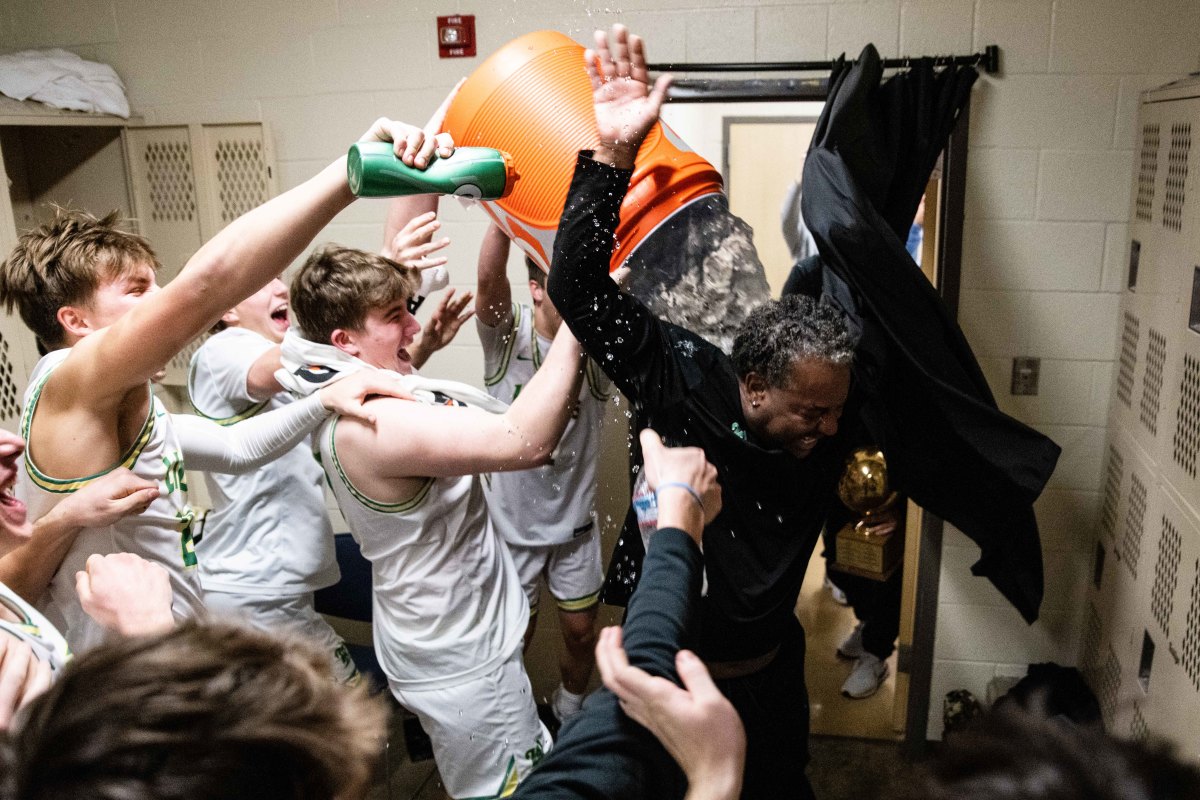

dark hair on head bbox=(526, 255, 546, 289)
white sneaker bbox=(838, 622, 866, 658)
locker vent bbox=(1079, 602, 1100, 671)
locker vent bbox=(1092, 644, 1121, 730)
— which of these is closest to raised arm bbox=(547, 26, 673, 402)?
dark hair on head bbox=(526, 255, 546, 289)

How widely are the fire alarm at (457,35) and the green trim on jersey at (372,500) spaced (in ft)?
4.30

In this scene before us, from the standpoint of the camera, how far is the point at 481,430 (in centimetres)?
152

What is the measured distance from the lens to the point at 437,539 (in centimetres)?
173

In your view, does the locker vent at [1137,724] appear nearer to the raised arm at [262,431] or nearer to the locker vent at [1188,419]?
the locker vent at [1188,419]

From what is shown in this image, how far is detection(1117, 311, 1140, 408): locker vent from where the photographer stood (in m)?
2.24

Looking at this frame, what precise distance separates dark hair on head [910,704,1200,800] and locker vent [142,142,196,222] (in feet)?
9.23

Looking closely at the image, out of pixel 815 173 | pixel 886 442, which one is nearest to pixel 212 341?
pixel 815 173

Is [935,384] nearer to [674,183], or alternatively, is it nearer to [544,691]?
[674,183]

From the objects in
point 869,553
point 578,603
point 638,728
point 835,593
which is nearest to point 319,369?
point 638,728

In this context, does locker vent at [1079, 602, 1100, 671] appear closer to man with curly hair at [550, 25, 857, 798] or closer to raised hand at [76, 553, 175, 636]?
man with curly hair at [550, 25, 857, 798]

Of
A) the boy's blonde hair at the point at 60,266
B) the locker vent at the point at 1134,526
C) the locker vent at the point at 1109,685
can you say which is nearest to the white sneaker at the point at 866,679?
the locker vent at the point at 1109,685

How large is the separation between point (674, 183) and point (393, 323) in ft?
2.12

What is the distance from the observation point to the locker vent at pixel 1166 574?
188 centimetres

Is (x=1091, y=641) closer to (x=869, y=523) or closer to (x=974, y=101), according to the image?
(x=869, y=523)
